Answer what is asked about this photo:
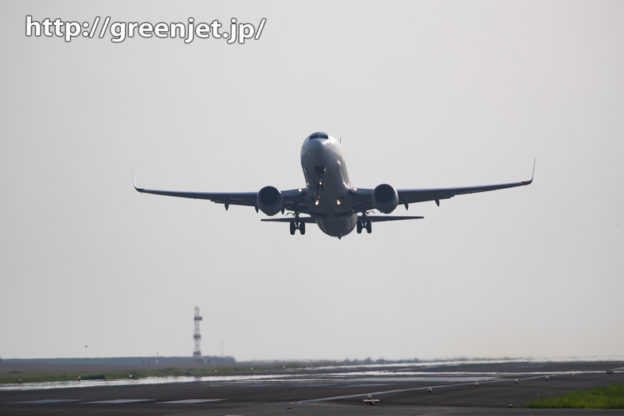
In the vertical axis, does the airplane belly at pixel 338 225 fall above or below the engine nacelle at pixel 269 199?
below

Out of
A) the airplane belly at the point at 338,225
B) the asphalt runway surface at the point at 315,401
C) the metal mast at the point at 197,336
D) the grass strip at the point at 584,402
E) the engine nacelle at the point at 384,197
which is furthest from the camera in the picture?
the metal mast at the point at 197,336

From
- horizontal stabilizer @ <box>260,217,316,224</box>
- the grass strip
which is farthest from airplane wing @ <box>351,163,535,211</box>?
the grass strip

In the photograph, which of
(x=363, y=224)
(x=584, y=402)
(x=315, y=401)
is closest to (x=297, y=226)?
(x=363, y=224)

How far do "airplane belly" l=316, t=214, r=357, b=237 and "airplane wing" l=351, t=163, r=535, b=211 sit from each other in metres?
1.48

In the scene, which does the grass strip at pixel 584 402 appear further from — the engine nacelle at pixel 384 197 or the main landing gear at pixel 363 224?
the main landing gear at pixel 363 224

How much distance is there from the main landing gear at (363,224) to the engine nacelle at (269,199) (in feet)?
37.5

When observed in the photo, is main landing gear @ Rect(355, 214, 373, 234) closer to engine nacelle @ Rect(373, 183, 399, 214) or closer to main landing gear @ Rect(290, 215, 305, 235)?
main landing gear @ Rect(290, 215, 305, 235)

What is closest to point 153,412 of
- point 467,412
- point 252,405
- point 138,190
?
point 252,405

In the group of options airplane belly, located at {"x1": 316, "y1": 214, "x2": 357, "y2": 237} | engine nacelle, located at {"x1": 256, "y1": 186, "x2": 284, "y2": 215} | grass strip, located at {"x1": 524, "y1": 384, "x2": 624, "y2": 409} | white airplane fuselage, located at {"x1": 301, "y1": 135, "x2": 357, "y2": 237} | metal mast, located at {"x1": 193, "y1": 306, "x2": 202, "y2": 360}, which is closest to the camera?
grass strip, located at {"x1": 524, "y1": 384, "x2": 624, "y2": 409}

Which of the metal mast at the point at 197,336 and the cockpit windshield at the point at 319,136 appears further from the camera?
the metal mast at the point at 197,336

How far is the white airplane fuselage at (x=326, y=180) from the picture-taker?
56072 mm

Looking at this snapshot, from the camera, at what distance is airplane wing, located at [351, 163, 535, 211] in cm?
6016

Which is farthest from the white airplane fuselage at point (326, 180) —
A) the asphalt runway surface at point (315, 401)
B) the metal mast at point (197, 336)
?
the metal mast at point (197, 336)

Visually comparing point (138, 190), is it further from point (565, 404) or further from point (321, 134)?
point (565, 404)
